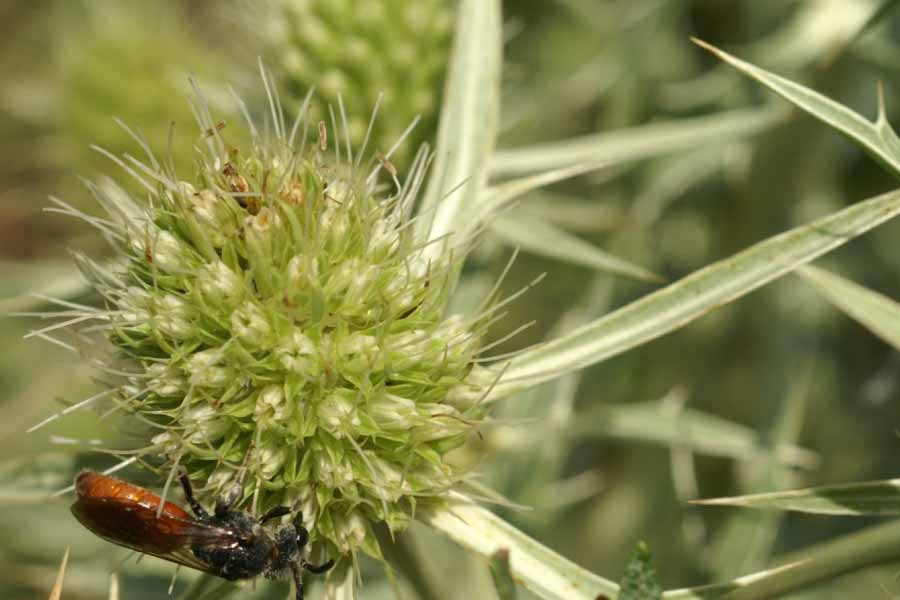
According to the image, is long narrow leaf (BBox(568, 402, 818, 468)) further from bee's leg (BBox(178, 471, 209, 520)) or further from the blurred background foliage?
bee's leg (BBox(178, 471, 209, 520))

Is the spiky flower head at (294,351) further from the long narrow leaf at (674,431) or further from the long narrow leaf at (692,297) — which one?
the long narrow leaf at (674,431)

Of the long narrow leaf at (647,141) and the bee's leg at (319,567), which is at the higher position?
the long narrow leaf at (647,141)

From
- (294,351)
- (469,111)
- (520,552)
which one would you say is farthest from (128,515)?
(469,111)

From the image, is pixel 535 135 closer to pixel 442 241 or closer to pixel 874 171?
pixel 874 171

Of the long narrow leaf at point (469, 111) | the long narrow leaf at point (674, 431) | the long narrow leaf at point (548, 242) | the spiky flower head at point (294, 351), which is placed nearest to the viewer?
the spiky flower head at point (294, 351)

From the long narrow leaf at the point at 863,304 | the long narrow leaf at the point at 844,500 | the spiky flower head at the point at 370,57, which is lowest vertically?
the long narrow leaf at the point at 844,500

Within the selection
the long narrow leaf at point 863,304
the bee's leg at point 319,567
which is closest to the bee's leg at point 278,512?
the bee's leg at point 319,567

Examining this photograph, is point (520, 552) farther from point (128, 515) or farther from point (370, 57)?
point (370, 57)
